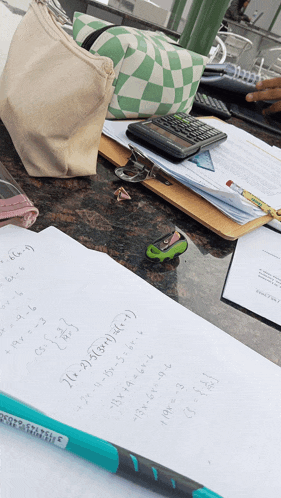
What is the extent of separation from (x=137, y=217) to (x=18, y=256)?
0.21m

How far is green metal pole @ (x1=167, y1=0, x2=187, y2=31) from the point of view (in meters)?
1.44

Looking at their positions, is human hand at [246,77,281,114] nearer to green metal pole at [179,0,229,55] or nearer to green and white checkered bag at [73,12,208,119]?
green metal pole at [179,0,229,55]

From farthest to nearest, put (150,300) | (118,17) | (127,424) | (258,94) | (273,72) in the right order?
(273,72) < (118,17) < (258,94) < (150,300) < (127,424)

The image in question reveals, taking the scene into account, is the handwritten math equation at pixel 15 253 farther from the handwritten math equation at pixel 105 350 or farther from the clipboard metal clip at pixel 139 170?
the clipboard metal clip at pixel 139 170

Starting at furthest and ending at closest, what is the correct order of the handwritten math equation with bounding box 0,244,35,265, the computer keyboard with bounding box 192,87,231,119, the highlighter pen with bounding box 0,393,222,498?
the computer keyboard with bounding box 192,87,231,119, the handwritten math equation with bounding box 0,244,35,265, the highlighter pen with bounding box 0,393,222,498

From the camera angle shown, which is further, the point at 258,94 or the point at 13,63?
the point at 258,94

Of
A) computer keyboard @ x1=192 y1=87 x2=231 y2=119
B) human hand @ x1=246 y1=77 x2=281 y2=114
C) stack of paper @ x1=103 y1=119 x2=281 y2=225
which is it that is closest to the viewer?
stack of paper @ x1=103 y1=119 x2=281 y2=225

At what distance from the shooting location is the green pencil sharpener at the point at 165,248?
18.1 inches

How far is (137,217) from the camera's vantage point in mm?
543

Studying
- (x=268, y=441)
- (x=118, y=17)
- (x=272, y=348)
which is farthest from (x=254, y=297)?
(x=118, y=17)

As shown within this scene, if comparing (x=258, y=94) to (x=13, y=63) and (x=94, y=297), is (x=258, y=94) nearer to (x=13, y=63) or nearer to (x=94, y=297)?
(x=13, y=63)

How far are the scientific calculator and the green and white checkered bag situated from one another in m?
0.07

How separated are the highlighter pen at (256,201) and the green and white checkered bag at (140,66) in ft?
0.86

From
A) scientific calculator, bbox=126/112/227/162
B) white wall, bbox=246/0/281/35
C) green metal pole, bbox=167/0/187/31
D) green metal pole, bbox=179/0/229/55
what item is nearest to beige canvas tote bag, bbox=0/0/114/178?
scientific calculator, bbox=126/112/227/162
